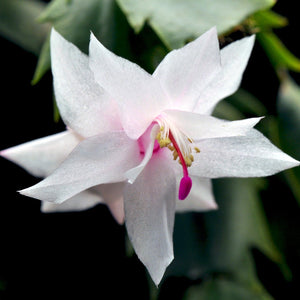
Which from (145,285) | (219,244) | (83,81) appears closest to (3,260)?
(145,285)

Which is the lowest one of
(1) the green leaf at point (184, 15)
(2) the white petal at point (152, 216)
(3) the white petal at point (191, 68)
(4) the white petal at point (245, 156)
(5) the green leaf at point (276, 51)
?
(5) the green leaf at point (276, 51)

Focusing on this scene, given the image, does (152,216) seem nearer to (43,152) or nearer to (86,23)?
(43,152)

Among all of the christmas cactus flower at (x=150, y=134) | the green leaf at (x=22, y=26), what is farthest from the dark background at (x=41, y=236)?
the christmas cactus flower at (x=150, y=134)

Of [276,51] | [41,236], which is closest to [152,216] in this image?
[41,236]

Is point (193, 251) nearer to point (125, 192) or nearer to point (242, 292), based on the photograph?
point (242, 292)

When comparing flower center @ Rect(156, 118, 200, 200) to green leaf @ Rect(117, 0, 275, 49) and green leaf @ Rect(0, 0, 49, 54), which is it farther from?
green leaf @ Rect(0, 0, 49, 54)

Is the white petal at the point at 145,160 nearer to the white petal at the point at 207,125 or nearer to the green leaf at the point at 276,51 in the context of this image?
the white petal at the point at 207,125
